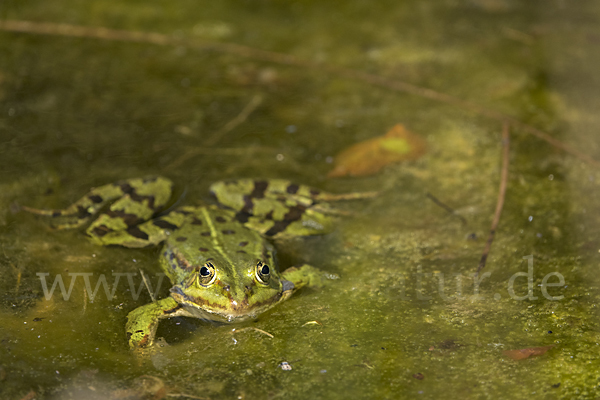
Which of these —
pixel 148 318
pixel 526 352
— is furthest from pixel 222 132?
pixel 526 352

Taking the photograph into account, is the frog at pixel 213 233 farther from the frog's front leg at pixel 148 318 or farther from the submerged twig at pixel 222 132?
the submerged twig at pixel 222 132

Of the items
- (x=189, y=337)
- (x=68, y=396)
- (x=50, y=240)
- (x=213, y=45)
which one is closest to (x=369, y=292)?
(x=189, y=337)

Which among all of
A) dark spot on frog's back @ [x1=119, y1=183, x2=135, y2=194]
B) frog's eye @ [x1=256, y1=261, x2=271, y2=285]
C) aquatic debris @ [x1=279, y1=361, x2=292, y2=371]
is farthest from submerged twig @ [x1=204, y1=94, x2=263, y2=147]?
aquatic debris @ [x1=279, y1=361, x2=292, y2=371]

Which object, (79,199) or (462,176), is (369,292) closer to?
(462,176)

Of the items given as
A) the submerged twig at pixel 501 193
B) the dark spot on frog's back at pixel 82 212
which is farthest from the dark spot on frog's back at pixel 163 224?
the submerged twig at pixel 501 193

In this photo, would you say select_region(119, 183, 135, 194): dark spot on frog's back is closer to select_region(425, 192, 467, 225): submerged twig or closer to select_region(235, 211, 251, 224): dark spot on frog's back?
select_region(235, 211, 251, 224): dark spot on frog's back

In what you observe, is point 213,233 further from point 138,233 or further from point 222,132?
point 222,132
